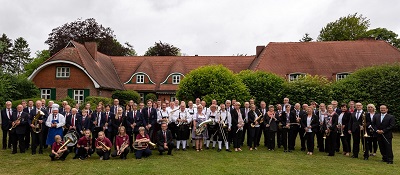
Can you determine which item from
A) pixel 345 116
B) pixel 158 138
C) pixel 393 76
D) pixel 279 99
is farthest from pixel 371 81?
pixel 158 138

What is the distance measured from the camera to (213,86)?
20391 millimetres

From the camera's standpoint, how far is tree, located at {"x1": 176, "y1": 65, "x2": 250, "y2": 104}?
20266 mm

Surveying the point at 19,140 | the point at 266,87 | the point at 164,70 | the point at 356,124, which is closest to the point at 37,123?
the point at 19,140

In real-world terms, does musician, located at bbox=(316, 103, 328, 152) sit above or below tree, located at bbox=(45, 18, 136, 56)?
below

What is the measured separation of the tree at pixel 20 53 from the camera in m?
69.8

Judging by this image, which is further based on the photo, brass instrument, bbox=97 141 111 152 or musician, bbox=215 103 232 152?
musician, bbox=215 103 232 152

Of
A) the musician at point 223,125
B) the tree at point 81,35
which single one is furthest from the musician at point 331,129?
the tree at point 81,35

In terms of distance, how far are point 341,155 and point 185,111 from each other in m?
5.71

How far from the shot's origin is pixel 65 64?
30281mm

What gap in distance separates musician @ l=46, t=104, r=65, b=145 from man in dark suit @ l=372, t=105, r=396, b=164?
1019 centimetres

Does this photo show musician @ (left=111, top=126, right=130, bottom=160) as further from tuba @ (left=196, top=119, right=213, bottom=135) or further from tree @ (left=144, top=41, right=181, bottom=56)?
tree @ (left=144, top=41, right=181, bottom=56)

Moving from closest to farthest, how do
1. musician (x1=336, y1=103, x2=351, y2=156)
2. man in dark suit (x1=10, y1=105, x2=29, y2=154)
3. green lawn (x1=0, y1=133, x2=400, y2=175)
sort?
1. green lawn (x1=0, y1=133, x2=400, y2=175)
2. man in dark suit (x1=10, y1=105, x2=29, y2=154)
3. musician (x1=336, y1=103, x2=351, y2=156)

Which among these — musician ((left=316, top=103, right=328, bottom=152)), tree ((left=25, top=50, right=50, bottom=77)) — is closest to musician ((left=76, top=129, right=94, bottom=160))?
musician ((left=316, top=103, right=328, bottom=152))

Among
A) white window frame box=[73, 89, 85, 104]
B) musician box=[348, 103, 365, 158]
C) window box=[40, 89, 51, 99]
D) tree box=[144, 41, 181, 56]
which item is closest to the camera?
musician box=[348, 103, 365, 158]
